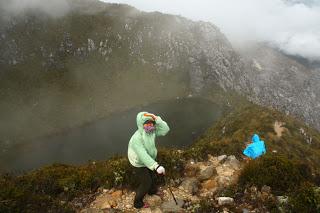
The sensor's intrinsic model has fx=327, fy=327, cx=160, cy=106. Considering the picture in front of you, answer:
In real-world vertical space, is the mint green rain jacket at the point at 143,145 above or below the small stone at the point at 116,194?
above

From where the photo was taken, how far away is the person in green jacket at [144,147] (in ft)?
34.0

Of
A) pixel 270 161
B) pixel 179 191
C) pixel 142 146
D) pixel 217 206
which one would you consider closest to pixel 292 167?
pixel 270 161

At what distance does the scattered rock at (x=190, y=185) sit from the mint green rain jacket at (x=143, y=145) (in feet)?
7.73

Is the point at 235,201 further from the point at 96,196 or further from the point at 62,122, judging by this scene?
the point at 62,122

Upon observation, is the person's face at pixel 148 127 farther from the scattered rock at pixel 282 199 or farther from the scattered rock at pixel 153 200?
the scattered rock at pixel 282 199

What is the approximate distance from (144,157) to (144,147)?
552mm

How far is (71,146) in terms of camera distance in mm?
153375

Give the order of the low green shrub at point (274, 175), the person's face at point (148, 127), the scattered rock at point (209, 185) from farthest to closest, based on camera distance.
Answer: the scattered rock at point (209, 185) < the low green shrub at point (274, 175) < the person's face at point (148, 127)

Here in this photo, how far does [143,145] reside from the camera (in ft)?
34.9

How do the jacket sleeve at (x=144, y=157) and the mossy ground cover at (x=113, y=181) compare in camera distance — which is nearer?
the jacket sleeve at (x=144, y=157)

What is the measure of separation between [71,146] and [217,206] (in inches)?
5902

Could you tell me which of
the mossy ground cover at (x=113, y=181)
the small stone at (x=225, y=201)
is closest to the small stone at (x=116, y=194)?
the mossy ground cover at (x=113, y=181)

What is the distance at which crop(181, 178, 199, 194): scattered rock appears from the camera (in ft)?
40.2

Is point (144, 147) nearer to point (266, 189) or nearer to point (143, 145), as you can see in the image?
point (143, 145)
